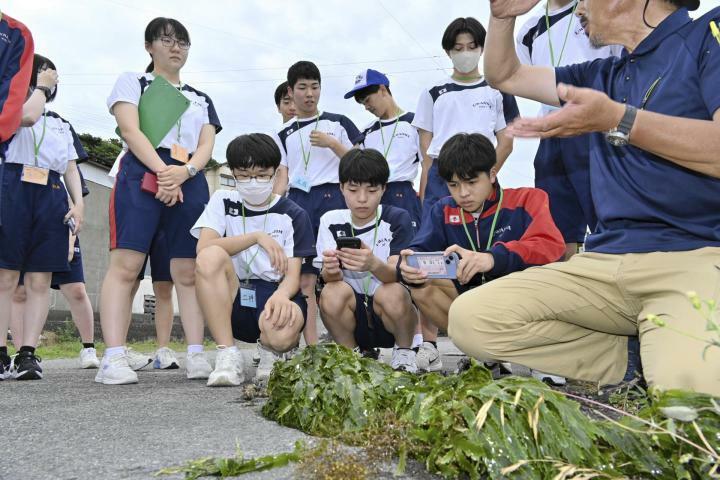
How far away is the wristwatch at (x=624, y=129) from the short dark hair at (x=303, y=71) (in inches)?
145

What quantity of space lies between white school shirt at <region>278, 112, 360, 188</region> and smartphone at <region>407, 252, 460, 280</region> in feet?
7.03

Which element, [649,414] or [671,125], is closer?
[649,414]

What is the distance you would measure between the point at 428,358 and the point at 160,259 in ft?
6.36

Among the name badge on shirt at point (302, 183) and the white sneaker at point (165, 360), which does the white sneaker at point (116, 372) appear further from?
the name badge on shirt at point (302, 183)

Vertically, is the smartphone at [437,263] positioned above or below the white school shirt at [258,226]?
below

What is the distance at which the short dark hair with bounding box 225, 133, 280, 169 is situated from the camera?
4.00 metres

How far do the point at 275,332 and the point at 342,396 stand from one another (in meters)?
1.48

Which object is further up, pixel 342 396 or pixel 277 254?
pixel 277 254

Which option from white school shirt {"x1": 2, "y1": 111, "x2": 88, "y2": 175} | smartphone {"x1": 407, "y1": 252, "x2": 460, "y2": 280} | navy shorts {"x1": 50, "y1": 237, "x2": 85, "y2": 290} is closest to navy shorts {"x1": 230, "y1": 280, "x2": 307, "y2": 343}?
smartphone {"x1": 407, "y1": 252, "x2": 460, "y2": 280}

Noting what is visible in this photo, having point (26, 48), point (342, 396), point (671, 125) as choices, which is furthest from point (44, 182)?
point (671, 125)

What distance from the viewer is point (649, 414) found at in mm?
1678

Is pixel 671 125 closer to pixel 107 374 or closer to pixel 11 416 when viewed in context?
pixel 11 416

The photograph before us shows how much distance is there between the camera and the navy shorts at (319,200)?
17.2 ft

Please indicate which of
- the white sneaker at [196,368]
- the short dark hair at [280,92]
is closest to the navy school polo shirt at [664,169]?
the white sneaker at [196,368]
